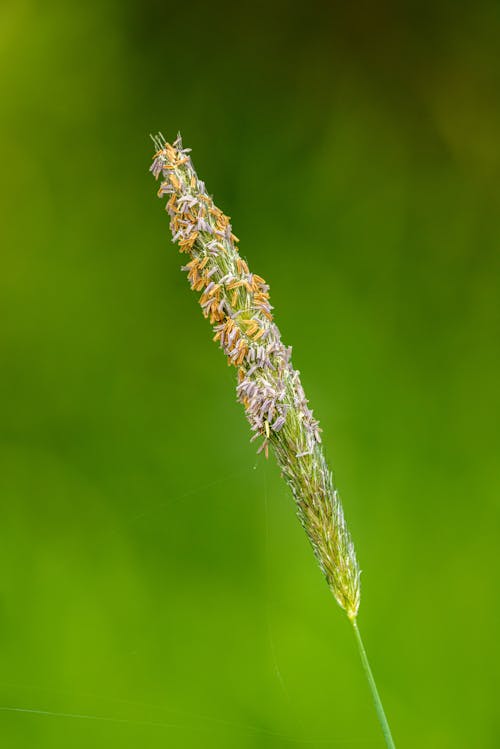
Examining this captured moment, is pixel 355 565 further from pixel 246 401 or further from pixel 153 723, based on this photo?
pixel 153 723

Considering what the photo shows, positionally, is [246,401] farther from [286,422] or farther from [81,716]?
[81,716]

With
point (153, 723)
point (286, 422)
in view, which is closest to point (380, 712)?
point (286, 422)

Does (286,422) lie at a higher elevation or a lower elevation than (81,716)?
higher

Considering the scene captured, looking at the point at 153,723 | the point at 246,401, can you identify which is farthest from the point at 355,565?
the point at 153,723

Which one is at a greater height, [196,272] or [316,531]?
[196,272]

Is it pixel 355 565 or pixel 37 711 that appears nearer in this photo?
pixel 355 565

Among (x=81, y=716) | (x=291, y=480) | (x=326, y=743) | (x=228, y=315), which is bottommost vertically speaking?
(x=326, y=743)

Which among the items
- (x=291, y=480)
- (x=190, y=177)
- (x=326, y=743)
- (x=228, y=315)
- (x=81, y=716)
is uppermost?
(x=190, y=177)
